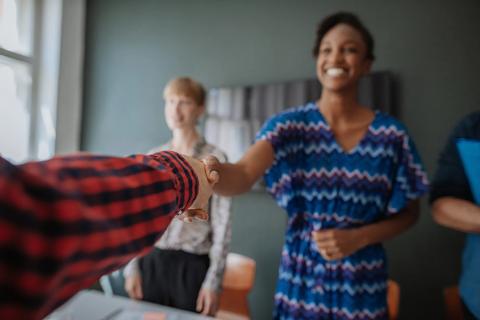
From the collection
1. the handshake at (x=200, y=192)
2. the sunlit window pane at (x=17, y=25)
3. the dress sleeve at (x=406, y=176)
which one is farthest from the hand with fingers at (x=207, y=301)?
the sunlit window pane at (x=17, y=25)

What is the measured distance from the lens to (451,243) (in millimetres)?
1933

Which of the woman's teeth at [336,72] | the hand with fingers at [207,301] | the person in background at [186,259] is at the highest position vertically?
the woman's teeth at [336,72]

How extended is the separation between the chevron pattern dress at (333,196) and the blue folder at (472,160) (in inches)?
4.9

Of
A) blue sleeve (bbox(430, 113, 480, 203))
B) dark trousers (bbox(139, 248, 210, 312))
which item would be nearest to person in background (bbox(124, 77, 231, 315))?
dark trousers (bbox(139, 248, 210, 312))

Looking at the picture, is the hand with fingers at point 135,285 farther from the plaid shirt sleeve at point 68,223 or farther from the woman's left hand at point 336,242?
the plaid shirt sleeve at point 68,223

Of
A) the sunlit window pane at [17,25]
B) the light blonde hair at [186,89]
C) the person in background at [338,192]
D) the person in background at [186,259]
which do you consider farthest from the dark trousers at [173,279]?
the sunlit window pane at [17,25]

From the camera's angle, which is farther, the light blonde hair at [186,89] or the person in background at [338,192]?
the light blonde hair at [186,89]

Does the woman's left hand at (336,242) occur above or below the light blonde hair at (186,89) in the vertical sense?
below

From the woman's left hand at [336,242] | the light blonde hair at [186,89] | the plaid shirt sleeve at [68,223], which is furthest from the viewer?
the light blonde hair at [186,89]

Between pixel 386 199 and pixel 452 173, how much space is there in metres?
0.24

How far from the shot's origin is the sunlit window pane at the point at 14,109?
277 centimetres

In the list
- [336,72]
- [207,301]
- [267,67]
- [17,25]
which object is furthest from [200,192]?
[17,25]

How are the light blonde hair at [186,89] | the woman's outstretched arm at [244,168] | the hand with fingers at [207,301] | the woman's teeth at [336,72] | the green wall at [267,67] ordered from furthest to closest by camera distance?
the green wall at [267,67] → the light blonde hair at [186,89] → the hand with fingers at [207,301] → the woman's teeth at [336,72] → the woman's outstretched arm at [244,168]

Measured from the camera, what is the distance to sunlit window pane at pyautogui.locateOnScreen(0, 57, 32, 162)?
109 inches
